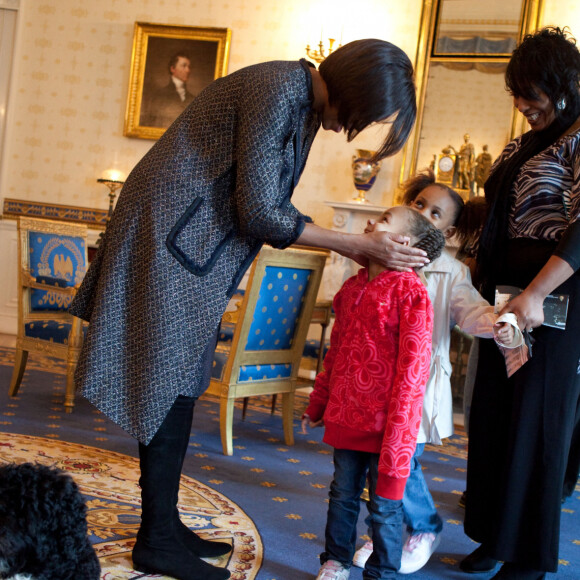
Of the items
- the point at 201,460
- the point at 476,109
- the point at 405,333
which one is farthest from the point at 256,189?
the point at 476,109

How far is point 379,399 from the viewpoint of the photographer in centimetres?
200

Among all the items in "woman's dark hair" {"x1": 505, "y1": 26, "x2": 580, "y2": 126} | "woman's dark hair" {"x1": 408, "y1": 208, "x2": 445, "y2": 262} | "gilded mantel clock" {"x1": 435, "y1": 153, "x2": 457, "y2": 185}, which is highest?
"gilded mantel clock" {"x1": 435, "y1": 153, "x2": 457, "y2": 185}

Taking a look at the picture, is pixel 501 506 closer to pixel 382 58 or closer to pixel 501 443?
pixel 501 443

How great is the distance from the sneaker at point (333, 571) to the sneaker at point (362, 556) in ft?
0.95

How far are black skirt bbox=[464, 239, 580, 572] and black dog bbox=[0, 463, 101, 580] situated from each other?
4.04 feet

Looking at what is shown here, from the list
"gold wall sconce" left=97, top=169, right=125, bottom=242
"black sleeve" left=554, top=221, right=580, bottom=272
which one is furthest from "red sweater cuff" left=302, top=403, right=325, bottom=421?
"gold wall sconce" left=97, top=169, right=125, bottom=242

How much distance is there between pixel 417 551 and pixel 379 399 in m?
0.66

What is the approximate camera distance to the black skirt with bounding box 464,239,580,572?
204 centimetres

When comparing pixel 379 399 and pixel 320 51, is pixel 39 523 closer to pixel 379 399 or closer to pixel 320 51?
pixel 379 399

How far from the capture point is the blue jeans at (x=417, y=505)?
92.7 inches

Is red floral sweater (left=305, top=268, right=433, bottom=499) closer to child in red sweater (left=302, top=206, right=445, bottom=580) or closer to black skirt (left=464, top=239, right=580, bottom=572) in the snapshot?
child in red sweater (left=302, top=206, right=445, bottom=580)

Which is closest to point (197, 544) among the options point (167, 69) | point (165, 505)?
point (165, 505)

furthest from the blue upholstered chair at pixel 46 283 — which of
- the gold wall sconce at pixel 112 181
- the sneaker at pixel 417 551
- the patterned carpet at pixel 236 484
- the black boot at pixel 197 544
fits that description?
the sneaker at pixel 417 551

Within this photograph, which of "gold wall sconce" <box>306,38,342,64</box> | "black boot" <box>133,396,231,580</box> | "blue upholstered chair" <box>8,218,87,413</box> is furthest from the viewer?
"gold wall sconce" <box>306,38,342,64</box>
